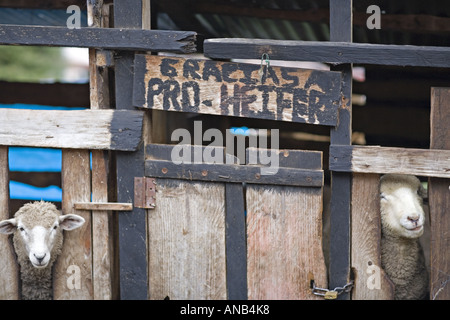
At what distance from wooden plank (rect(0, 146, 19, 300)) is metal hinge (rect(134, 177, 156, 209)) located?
3.75 ft

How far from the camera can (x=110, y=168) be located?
5.00 meters

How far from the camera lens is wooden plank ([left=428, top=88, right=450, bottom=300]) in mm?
4293

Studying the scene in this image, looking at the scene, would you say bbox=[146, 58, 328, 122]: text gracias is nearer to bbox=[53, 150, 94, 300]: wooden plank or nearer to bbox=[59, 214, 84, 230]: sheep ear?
bbox=[53, 150, 94, 300]: wooden plank

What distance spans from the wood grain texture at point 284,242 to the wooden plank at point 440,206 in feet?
2.94

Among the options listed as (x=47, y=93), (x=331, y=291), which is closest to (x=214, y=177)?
(x=331, y=291)

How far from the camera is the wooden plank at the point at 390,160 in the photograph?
4223mm

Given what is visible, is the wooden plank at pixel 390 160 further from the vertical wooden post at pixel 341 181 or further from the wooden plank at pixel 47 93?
the wooden plank at pixel 47 93

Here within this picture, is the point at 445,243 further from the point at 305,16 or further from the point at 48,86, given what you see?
the point at 48,86

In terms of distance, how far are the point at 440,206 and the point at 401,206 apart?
0.30m

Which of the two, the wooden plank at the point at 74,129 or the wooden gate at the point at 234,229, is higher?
the wooden plank at the point at 74,129

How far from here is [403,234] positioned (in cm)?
446

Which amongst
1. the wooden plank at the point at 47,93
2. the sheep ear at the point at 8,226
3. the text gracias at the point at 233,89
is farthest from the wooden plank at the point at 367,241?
the wooden plank at the point at 47,93

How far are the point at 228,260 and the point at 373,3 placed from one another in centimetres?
374

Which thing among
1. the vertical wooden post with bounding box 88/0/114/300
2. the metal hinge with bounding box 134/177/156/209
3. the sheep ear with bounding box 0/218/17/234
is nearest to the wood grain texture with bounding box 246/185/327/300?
the metal hinge with bounding box 134/177/156/209
